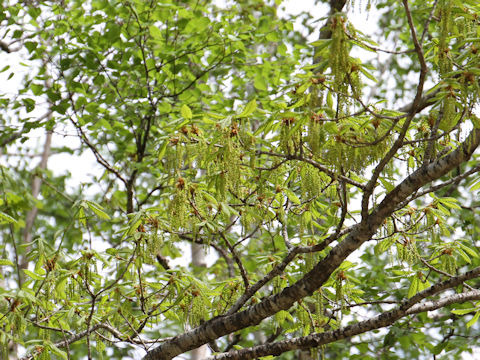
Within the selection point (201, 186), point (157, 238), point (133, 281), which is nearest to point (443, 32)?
point (201, 186)

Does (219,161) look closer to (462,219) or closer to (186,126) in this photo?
(186,126)

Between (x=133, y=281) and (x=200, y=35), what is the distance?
240 cm

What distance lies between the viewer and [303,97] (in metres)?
2.53

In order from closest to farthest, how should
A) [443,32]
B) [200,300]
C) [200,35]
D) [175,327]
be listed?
[443,32] → [200,300] → [200,35] → [175,327]

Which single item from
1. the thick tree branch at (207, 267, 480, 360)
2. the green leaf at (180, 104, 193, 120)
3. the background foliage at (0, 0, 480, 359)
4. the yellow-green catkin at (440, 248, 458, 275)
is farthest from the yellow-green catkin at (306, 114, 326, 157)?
the yellow-green catkin at (440, 248, 458, 275)

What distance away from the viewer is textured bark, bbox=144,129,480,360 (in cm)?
253

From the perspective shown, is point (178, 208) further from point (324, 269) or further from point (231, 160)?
point (324, 269)

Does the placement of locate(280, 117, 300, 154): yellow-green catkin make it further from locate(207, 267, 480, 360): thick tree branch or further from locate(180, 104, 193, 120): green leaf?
locate(207, 267, 480, 360): thick tree branch

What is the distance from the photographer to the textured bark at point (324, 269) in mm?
2533

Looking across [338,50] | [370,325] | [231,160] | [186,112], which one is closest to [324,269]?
[370,325]

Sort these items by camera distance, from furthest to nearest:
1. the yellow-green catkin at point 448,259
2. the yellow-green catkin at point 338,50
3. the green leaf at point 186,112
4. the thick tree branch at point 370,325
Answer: the yellow-green catkin at point 448,259 < the thick tree branch at point 370,325 < the green leaf at point 186,112 < the yellow-green catkin at point 338,50

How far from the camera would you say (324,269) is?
2.93m

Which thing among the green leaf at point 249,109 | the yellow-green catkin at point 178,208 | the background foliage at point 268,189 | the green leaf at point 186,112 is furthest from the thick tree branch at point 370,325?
the green leaf at point 186,112

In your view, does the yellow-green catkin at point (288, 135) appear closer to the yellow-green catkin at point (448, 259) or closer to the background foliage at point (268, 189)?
the background foliage at point (268, 189)
